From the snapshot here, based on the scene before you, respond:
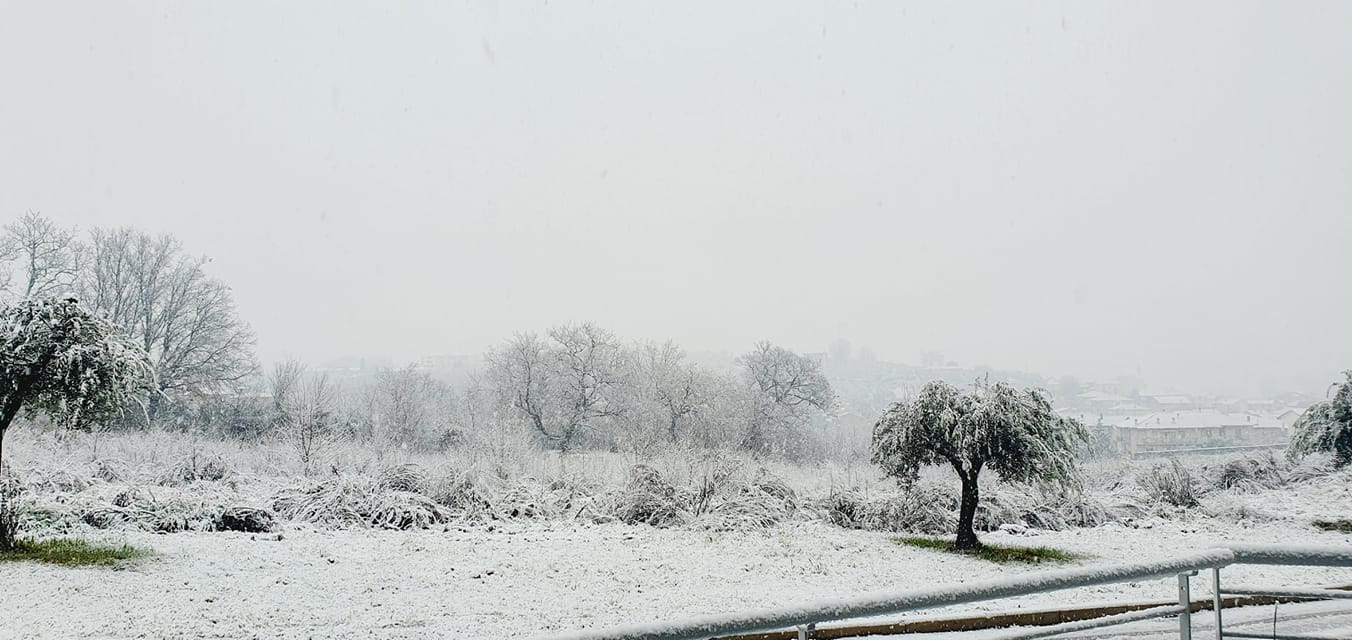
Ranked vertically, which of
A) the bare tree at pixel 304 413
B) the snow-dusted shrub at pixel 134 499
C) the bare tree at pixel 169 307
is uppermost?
the bare tree at pixel 169 307

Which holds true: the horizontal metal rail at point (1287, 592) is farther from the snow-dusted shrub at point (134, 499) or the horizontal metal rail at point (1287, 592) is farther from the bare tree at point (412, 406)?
the bare tree at point (412, 406)

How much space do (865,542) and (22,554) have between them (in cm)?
1121

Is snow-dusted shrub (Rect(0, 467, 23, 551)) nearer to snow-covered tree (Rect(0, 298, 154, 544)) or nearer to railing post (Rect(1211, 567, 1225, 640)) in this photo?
snow-covered tree (Rect(0, 298, 154, 544))

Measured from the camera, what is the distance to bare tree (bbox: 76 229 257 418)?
98.9 feet

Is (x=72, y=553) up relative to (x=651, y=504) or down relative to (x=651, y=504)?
up

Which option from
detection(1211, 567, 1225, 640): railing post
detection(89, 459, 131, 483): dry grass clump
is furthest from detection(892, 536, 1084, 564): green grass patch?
detection(89, 459, 131, 483): dry grass clump

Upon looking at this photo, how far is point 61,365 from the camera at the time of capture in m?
9.49

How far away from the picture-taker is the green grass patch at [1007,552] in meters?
11.2

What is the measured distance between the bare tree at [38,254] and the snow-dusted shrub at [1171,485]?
1309 inches

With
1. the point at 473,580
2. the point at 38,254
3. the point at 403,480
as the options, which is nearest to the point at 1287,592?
the point at 473,580

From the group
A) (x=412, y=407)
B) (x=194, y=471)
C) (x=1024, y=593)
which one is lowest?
(x=194, y=471)

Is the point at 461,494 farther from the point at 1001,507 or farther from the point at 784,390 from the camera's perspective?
the point at 784,390

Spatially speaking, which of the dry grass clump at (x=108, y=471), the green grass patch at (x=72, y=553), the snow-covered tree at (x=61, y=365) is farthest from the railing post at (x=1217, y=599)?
the dry grass clump at (x=108, y=471)

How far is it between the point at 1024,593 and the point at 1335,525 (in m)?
17.7
